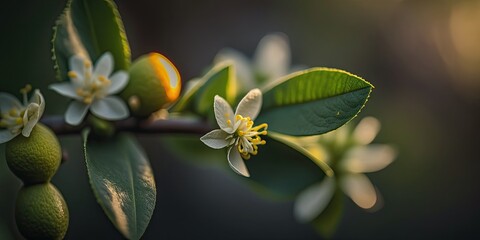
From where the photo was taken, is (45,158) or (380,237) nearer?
Answer: (45,158)

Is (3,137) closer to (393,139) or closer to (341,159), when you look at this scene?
(341,159)

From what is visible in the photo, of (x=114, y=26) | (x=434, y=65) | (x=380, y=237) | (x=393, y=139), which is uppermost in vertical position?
(x=114, y=26)

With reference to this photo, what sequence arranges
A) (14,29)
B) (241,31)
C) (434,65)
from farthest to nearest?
(241,31), (434,65), (14,29)

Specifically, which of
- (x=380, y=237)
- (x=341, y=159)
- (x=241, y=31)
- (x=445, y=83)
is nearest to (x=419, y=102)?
(x=445, y=83)

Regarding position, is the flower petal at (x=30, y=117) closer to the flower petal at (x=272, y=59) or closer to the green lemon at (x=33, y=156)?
the green lemon at (x=33, y=156)

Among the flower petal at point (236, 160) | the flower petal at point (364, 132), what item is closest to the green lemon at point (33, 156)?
the flower petal at point (236, 160)

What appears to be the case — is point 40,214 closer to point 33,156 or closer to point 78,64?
point 33,156
